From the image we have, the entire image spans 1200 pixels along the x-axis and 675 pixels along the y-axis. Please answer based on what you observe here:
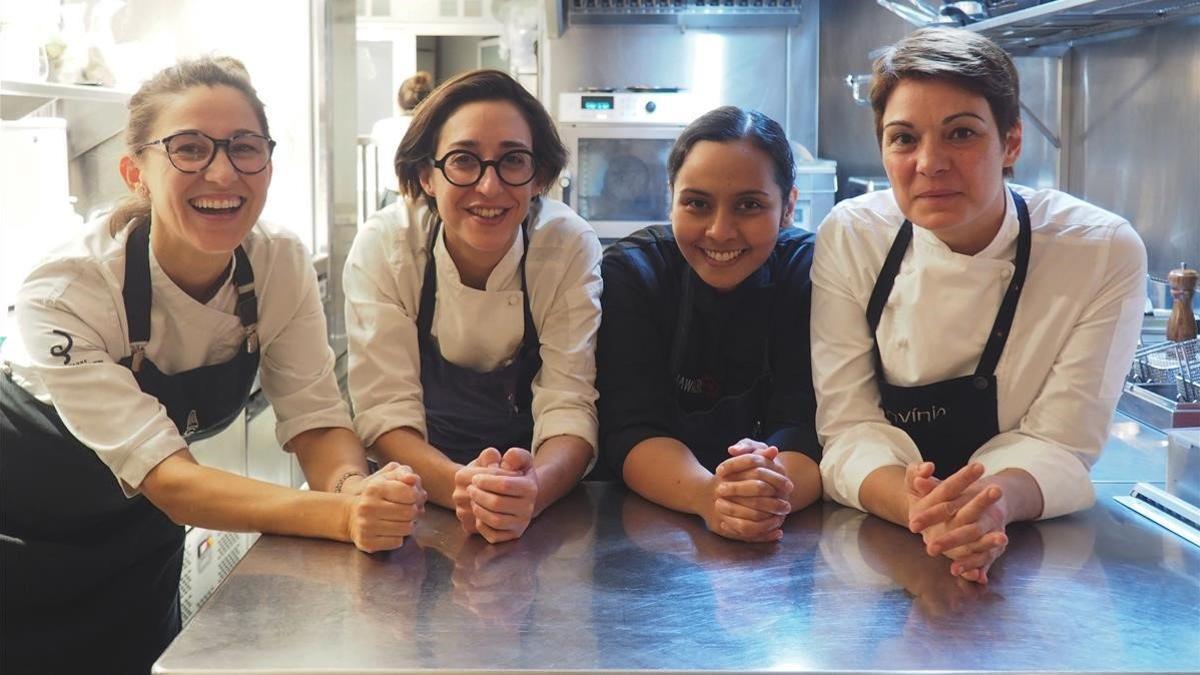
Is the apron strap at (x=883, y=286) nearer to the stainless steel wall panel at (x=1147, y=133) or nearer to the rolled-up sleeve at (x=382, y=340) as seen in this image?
the rolled-up sleeve at (x=382, y=340)

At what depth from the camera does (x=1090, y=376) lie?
4.61ft

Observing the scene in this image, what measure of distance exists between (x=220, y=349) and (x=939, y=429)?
95cm

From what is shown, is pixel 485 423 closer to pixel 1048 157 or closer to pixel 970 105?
pixel 970 105

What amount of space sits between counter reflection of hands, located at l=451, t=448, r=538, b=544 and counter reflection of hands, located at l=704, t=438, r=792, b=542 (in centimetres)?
21

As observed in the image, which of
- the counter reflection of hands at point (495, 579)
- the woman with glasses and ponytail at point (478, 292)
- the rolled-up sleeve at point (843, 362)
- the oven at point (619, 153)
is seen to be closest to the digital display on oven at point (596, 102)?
the oven at point (619, 153)

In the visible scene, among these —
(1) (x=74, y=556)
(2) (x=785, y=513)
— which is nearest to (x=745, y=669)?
(2) (x=785, y=513)

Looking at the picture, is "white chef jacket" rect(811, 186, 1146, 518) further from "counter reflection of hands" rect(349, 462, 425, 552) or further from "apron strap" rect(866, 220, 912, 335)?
Answer: "counter reflection of hands" rect(349, 462, 425, 552)

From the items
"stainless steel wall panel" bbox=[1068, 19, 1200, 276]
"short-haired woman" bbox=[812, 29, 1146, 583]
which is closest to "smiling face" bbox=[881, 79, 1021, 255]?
"short-haired woman" bbox=[812, 29, 1146, 583]

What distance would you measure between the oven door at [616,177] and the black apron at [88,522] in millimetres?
2464

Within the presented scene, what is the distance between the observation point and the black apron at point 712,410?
1657mm

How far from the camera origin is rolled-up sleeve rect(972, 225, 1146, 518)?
1.40m

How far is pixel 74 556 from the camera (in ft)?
5.25

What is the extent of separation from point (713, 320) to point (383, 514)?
606 mm

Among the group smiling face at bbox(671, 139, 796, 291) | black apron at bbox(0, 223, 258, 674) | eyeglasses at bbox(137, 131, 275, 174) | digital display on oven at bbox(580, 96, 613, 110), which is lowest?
black apron at bbox(0, 223, 258, 674)
